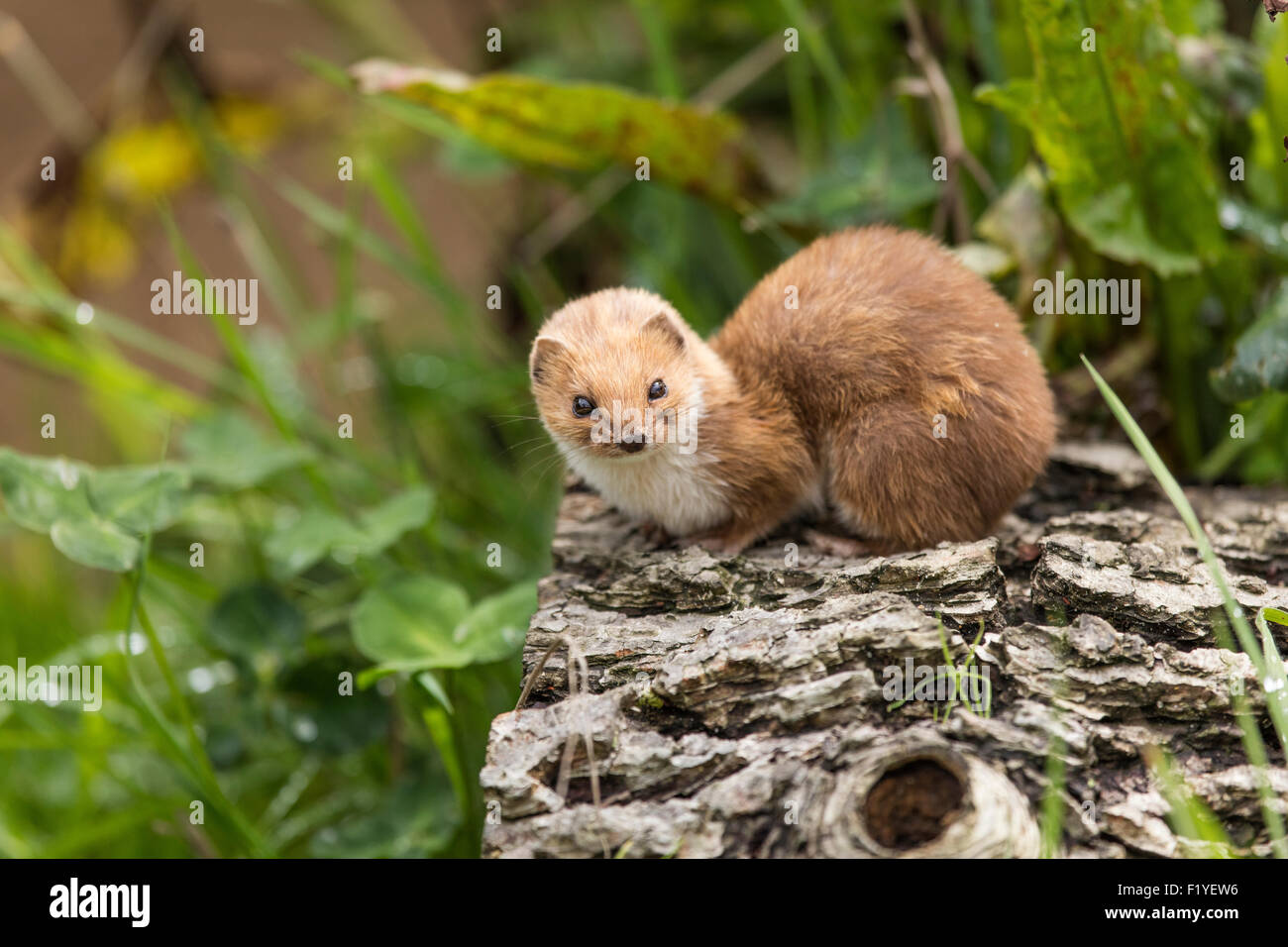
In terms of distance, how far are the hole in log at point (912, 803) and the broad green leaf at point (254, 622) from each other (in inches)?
89.7

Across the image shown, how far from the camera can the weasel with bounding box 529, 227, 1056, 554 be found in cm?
305

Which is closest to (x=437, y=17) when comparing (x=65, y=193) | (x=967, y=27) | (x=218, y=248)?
(x=218, y=248)

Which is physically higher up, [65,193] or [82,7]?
[82,7]

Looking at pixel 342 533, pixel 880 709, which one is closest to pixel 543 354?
pixel 342 533

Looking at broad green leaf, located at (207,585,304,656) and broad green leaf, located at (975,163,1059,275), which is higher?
broad green leaf, located at (975,163,1059,275)

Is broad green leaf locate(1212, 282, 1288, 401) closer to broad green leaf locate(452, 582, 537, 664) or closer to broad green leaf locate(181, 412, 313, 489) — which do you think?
broad green leaf locate(452, 582, 537, 664)

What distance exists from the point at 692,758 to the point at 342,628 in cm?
206

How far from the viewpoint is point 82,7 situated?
7.54 meters

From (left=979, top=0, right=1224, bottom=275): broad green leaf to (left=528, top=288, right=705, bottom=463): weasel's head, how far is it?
1281 millimetres

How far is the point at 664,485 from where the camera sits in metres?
3.31

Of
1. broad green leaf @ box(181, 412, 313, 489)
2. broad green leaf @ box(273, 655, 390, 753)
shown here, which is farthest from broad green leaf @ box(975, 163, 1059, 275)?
broad green leaf @ box(273, 655, 390, 753)

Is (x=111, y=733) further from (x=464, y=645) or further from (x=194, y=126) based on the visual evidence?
(x=194, y=126)

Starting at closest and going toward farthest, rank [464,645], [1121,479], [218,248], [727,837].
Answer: [727,837]
[464,645]
[1121,479]
[218,248]

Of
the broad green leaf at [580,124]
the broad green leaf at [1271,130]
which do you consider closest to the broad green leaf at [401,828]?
the broad green leaf at [580,124]
